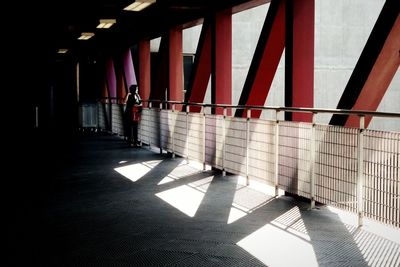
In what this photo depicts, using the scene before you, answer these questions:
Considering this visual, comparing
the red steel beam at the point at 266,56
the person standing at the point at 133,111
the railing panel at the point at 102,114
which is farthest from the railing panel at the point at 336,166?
the railing panel at the point at 102,114

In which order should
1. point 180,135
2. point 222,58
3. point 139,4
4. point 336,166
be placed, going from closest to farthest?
point 336,166
point 222,58
point 180,135
point 139,4

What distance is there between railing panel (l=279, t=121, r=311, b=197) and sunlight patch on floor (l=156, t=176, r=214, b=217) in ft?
3.86

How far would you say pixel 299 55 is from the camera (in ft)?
24.9

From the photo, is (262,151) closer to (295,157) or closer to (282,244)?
(295,157)

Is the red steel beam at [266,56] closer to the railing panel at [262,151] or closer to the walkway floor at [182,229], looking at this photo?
the railing panel at [262,151]

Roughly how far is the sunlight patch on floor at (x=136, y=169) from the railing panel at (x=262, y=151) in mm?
2119

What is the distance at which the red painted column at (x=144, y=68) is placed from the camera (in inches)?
698

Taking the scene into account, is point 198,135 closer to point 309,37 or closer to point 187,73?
point 309,37

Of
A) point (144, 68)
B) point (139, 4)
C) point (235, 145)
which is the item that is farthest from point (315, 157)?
point (144, 68)

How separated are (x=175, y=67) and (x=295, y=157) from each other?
26.9ft

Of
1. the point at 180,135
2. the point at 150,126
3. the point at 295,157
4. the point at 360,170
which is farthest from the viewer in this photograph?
the point at 150,126

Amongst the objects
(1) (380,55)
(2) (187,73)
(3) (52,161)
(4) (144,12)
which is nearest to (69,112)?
(2) (187,73)

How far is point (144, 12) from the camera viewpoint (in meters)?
13.9

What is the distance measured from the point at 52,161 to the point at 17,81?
14173 mm
